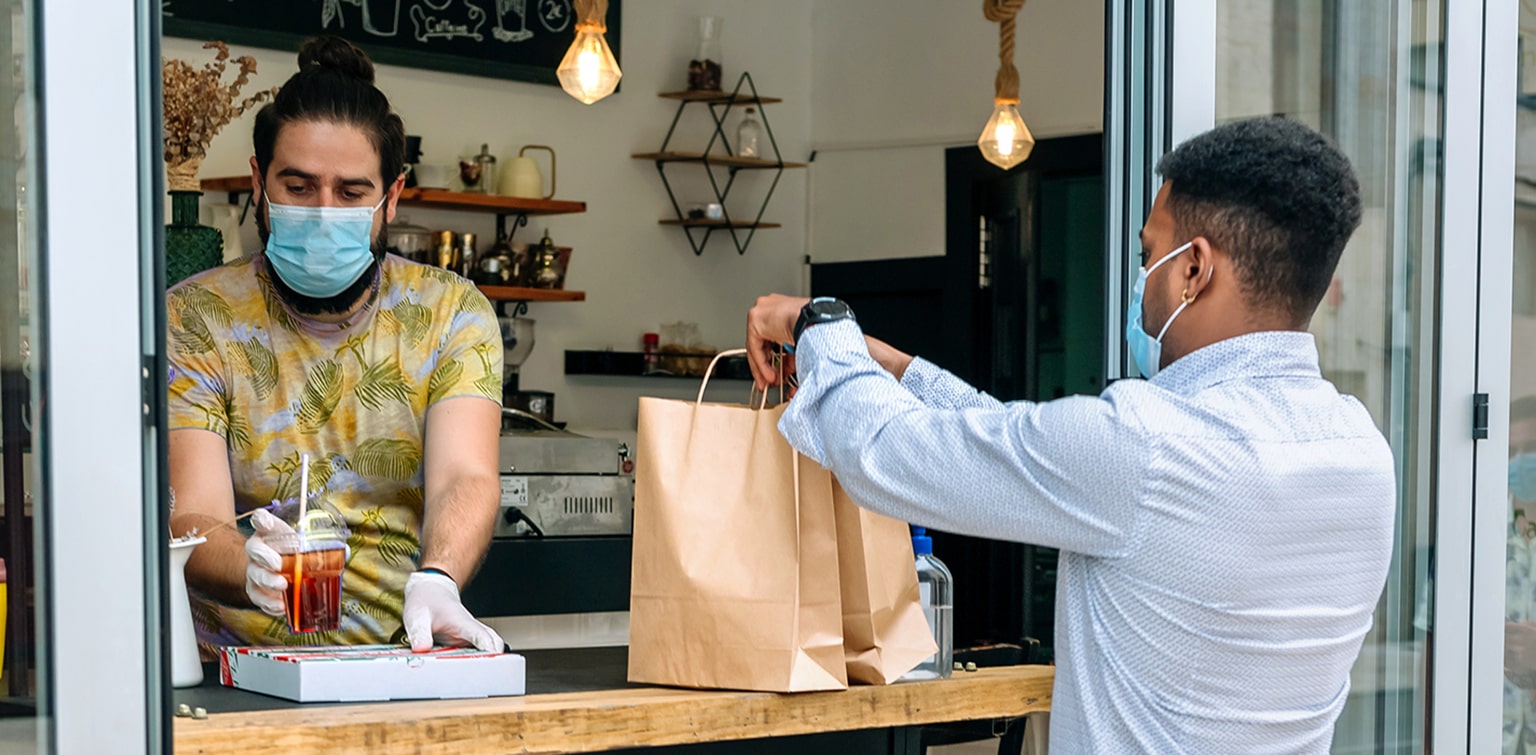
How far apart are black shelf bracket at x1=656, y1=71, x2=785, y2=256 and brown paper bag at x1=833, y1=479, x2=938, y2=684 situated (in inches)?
193

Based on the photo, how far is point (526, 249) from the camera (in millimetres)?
6227

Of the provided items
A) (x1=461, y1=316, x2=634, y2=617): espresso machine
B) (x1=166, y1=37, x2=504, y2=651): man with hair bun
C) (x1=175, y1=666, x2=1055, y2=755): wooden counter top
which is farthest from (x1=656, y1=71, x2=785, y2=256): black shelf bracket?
(x1=175, y1=666, x2=1055, y2=755): wooden counter top

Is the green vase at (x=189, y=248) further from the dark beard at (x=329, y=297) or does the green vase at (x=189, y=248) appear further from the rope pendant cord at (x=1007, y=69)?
the rope pendant cord at (x=1007, y=69)

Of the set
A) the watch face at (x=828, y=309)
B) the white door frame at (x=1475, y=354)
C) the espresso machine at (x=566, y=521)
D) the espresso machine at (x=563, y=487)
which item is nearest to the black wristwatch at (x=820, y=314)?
the watch face at (x=828, y=309)

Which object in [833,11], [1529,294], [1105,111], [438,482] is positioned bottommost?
[438,482]

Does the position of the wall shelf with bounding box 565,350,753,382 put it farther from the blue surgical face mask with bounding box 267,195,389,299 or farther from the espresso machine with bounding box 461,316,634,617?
the blue surgical face mask with bounding box 267,195,389,299

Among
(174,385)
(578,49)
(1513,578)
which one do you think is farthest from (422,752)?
(578,49)

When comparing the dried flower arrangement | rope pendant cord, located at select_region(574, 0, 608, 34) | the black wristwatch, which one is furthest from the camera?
rope pendant cord, located at select_region(574, 0, 608, 34)

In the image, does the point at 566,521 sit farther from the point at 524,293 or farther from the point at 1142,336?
the point at 1142,336

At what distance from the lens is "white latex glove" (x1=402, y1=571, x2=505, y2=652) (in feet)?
6.37

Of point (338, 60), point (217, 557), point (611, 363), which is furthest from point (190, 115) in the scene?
point (611, 363)

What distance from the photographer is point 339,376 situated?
7.95 feet

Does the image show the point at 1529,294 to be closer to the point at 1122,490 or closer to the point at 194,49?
the point at 1122,490

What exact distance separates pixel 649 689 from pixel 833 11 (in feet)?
18.3
